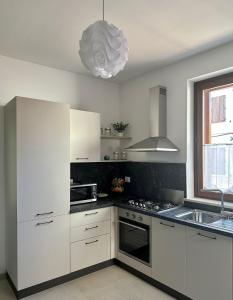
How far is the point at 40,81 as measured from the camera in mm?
2959

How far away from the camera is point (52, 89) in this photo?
3062 mm

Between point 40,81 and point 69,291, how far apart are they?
8.14 ft

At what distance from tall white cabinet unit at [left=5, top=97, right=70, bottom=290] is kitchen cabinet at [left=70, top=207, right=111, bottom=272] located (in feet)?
0.33

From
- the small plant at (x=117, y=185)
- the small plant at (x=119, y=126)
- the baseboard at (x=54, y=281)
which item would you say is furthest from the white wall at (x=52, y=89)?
the small plant at (x=117, y=185)

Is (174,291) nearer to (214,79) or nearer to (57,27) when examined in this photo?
(214,79)

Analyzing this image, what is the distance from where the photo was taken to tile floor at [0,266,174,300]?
2.34 metres

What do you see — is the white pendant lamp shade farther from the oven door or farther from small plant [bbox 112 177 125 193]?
small plant [bbox 112 177 125 193]

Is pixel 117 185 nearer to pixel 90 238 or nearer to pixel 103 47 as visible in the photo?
pixel 90 238

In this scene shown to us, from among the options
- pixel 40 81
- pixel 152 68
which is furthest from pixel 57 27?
pixel 152 68

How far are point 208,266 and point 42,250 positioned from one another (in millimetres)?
1631

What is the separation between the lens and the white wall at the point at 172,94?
8.41 ft

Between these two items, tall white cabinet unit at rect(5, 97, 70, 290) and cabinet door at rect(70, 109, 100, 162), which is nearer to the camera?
tall white cabinet unit at rect(5, 97, 70, 290)

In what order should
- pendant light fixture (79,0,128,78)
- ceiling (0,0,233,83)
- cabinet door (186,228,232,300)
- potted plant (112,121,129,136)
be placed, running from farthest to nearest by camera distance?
1. potted plant (112,121,129,136)
2. cabinet door (186,228,232,300)
3. ceiling (0,0,233,83)
4. pendant light fixture (79,0,128,78)

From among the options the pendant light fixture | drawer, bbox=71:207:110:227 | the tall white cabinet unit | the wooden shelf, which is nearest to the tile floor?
the tall white cabinet unit
